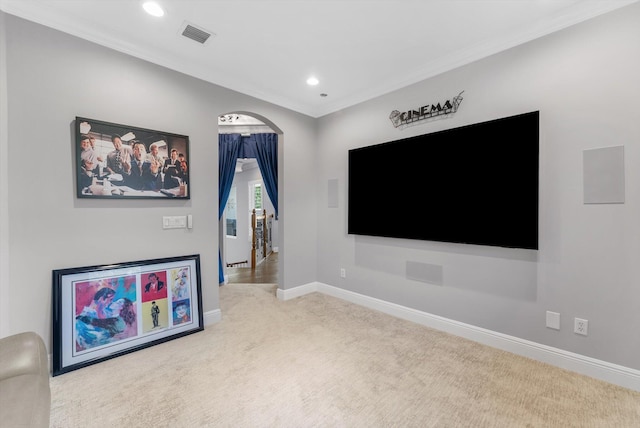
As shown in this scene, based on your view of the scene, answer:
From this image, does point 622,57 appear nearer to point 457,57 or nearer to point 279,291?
point 457,57

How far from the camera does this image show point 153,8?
7.22 feet

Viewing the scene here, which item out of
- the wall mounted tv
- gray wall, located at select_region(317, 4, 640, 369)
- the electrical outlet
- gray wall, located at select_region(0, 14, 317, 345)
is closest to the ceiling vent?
gray wall, located at select_region(0, 14, 317, 345)

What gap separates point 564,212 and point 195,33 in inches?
140

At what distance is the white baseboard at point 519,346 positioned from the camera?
6.81 feet

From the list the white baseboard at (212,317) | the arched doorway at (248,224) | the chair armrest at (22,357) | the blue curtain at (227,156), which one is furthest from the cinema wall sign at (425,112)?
the chair armrest at (22,357)

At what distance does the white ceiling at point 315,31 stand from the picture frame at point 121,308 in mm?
2089

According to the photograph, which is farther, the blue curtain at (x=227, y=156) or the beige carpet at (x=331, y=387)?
the blue curtain at (x=227, y=156)

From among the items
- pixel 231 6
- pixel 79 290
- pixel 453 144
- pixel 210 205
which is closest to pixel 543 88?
pixel 453 144

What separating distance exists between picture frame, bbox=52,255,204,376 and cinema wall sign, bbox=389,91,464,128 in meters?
2.86

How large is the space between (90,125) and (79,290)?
144cm

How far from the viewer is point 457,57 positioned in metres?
2.83

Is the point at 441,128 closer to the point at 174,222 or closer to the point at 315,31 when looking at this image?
the point at 315,31

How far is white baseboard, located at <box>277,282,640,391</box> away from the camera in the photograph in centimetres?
208

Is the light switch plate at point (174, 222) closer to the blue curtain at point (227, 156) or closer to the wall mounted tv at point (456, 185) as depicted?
the blue curtain at point (227, 156)
